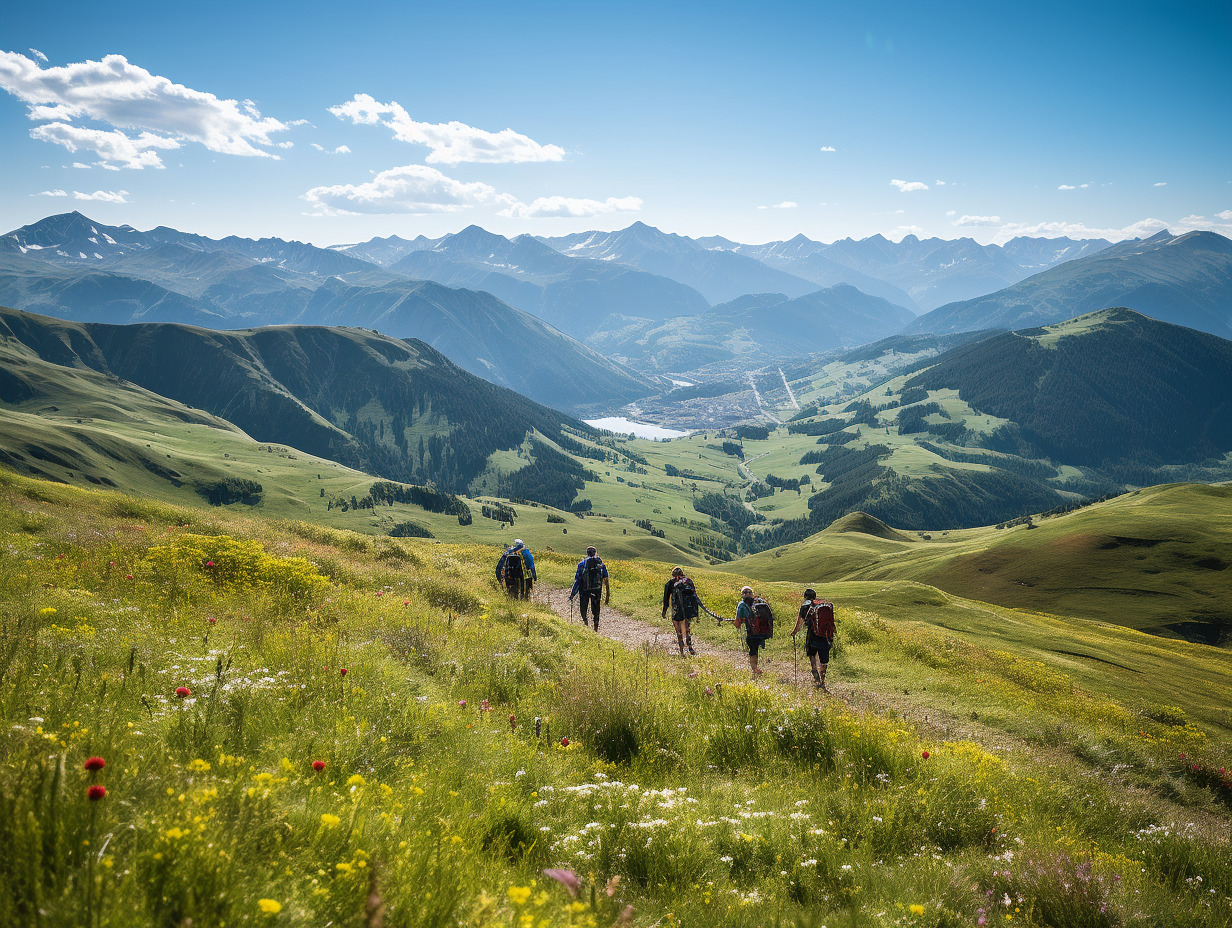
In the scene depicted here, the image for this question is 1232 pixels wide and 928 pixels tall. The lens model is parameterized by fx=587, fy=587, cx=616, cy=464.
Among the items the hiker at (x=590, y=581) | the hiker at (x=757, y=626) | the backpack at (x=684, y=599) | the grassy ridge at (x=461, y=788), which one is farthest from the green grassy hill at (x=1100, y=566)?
the grassy ridge at (x=461, y=788)

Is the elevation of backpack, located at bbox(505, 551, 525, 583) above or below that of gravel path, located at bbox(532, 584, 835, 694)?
above

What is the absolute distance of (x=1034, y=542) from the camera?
11394cm

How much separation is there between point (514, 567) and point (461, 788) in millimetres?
17905

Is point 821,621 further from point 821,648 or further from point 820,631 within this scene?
point 821,648

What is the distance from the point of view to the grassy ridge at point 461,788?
3779 millimetres

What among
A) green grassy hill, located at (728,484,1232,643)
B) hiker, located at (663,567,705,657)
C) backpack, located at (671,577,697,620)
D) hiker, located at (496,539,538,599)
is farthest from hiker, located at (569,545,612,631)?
green grassy hill, located at (728,484,1232,643)

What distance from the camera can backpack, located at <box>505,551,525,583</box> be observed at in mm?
24422

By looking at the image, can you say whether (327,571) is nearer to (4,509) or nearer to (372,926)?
(4,509)

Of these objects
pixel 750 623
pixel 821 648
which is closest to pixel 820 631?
pixel 821 648

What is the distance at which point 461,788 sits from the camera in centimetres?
677

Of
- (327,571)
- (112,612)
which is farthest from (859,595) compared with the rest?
(112,612)

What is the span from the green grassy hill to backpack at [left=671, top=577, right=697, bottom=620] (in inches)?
3631

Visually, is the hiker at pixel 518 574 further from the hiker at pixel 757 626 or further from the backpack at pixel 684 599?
the hiker at pixel 757 626

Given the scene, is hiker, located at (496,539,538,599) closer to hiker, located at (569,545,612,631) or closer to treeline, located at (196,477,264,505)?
hiker, located at (569,545,612,631)
